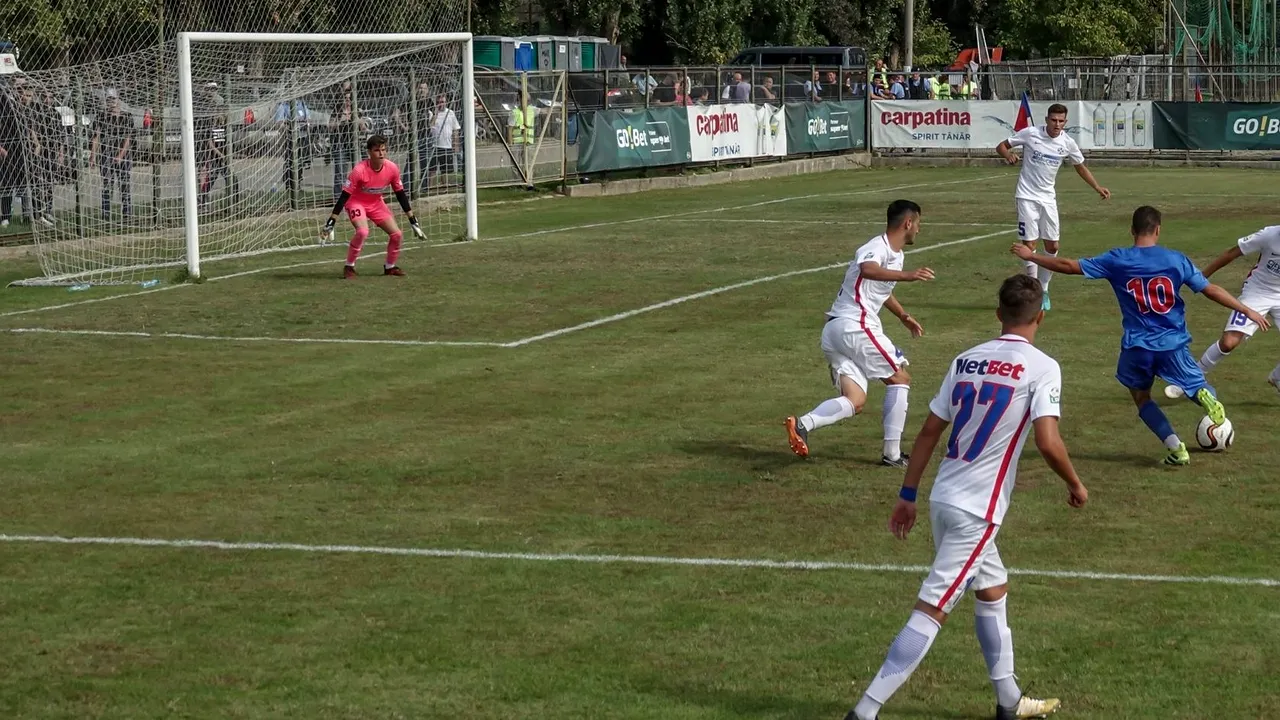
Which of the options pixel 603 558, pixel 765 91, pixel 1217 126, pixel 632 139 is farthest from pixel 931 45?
pixel 603 558

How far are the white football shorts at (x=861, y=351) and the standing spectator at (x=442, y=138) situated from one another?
18434 mm

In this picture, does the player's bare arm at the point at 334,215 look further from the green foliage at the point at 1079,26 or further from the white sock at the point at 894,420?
the green foliage at the point at 1079,26

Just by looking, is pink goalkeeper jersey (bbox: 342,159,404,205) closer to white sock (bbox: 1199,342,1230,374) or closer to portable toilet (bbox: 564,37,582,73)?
white sock (bbox: 1199,342,1230,374)

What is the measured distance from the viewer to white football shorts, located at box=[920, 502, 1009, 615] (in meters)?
6.68

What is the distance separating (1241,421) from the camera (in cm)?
1291

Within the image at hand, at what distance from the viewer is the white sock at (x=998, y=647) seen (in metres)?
6.75

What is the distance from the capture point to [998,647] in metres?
6.75

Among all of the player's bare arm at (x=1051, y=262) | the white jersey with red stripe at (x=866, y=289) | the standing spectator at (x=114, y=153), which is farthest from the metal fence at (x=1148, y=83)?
the player's bare arm at (x=1051, y=262)

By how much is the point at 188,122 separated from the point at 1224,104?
29.2m

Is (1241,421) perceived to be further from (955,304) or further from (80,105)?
(80,105)

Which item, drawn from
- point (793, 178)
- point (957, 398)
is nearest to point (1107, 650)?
point (957, 398)

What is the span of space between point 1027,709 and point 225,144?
2058 centimetres

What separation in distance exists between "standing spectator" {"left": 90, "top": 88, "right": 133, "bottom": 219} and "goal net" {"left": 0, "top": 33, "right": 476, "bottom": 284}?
20mm

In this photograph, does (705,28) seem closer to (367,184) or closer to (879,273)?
(367,184)
